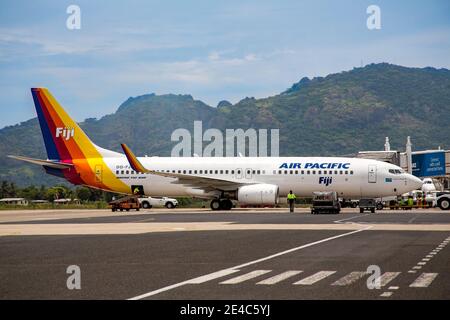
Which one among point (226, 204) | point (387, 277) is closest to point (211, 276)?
point (387, 277)

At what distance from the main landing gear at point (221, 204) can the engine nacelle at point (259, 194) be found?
141 inches

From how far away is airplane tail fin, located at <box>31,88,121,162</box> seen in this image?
67.4 m

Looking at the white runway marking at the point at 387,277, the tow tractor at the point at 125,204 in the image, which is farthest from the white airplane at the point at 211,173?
the white runway marking at the point at 387,277

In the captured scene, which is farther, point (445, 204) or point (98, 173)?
point (98, 173)

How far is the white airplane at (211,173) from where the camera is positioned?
2373 inches

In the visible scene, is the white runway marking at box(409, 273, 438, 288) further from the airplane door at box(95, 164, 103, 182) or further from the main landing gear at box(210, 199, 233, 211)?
the airplane door at box(95, 164, 103, 182)

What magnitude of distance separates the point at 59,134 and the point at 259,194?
66.6 ft

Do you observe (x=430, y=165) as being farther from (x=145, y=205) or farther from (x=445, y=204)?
(x=445, y=204)

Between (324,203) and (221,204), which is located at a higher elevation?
(324,203)

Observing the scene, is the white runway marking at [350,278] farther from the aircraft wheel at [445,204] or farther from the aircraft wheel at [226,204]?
the aircraft wheel at [445,204]

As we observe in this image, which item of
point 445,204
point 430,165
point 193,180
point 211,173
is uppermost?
point 430,165

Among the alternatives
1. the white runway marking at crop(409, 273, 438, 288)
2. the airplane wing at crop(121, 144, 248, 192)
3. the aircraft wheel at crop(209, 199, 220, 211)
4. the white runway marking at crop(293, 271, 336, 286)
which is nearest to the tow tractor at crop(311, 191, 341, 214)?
the airplane wing at crop(121, 144, 248, 192)

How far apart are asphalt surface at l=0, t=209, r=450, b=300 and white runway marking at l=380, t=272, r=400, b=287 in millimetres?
18

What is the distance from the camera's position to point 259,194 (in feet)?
191
